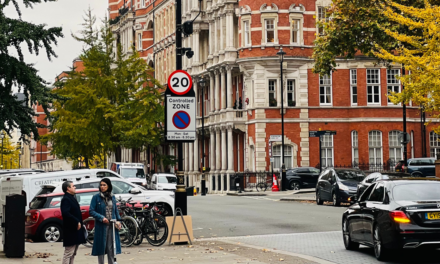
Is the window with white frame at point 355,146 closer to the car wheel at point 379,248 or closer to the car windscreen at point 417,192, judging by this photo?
the car windscreen at point 417,192

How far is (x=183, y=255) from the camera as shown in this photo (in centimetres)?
1589

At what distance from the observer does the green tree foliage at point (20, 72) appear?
26125mm

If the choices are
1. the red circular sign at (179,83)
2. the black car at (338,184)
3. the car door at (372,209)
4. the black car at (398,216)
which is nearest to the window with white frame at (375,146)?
the black car at (338,184)

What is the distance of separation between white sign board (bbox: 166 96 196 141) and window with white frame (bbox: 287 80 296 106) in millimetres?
37932

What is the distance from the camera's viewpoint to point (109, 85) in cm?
5450

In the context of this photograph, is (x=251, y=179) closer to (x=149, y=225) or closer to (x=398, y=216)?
(x=149, y=225)

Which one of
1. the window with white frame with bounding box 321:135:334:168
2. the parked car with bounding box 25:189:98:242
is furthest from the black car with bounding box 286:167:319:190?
the parked car with bounding box 25:189:98:242

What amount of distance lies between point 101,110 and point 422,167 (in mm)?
22736

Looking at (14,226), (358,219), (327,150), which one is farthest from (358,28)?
(327,150)

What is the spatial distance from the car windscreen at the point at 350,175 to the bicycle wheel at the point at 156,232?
15.7 meters

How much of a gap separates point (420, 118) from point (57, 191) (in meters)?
40.5

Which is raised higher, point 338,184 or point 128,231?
point 338,184

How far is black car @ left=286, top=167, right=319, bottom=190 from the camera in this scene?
50.9 meters

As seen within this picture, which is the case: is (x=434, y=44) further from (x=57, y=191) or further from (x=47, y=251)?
(x=47, y=251)
